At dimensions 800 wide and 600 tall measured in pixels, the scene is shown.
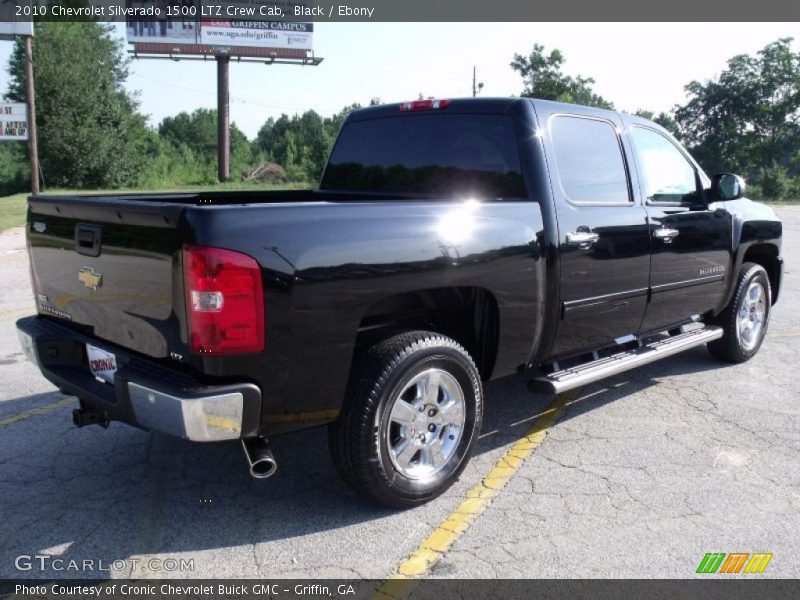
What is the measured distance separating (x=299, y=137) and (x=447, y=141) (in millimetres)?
95673

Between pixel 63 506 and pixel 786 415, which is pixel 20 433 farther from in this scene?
pixel 786 415

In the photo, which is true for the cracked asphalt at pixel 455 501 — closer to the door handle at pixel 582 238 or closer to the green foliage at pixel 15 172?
the door handle at pixel 582 238

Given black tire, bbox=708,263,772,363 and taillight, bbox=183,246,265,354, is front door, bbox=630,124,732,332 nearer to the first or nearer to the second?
black tire, bbox=708,263,772,363

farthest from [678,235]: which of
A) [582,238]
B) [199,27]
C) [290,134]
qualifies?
[290,134]

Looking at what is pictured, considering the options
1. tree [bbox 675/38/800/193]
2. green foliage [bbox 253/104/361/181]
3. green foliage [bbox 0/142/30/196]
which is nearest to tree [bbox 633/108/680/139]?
tree [bbox 675/38/800/193]

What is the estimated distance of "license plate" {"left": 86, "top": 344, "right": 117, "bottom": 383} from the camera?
3.16 meters

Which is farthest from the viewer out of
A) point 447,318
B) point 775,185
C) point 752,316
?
point 775,185

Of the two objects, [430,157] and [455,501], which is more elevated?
[430,157]

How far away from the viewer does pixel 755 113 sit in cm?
7062

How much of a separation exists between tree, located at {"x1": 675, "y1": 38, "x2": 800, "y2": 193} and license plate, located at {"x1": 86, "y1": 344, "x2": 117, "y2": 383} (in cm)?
7529

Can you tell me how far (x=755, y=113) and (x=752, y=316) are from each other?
246ft

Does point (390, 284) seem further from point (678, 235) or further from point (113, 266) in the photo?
point (678, 235)

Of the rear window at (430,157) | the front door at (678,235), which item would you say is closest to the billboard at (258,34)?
the rear window at (430,157)

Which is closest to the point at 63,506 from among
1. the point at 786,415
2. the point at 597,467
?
the point at 597,467
